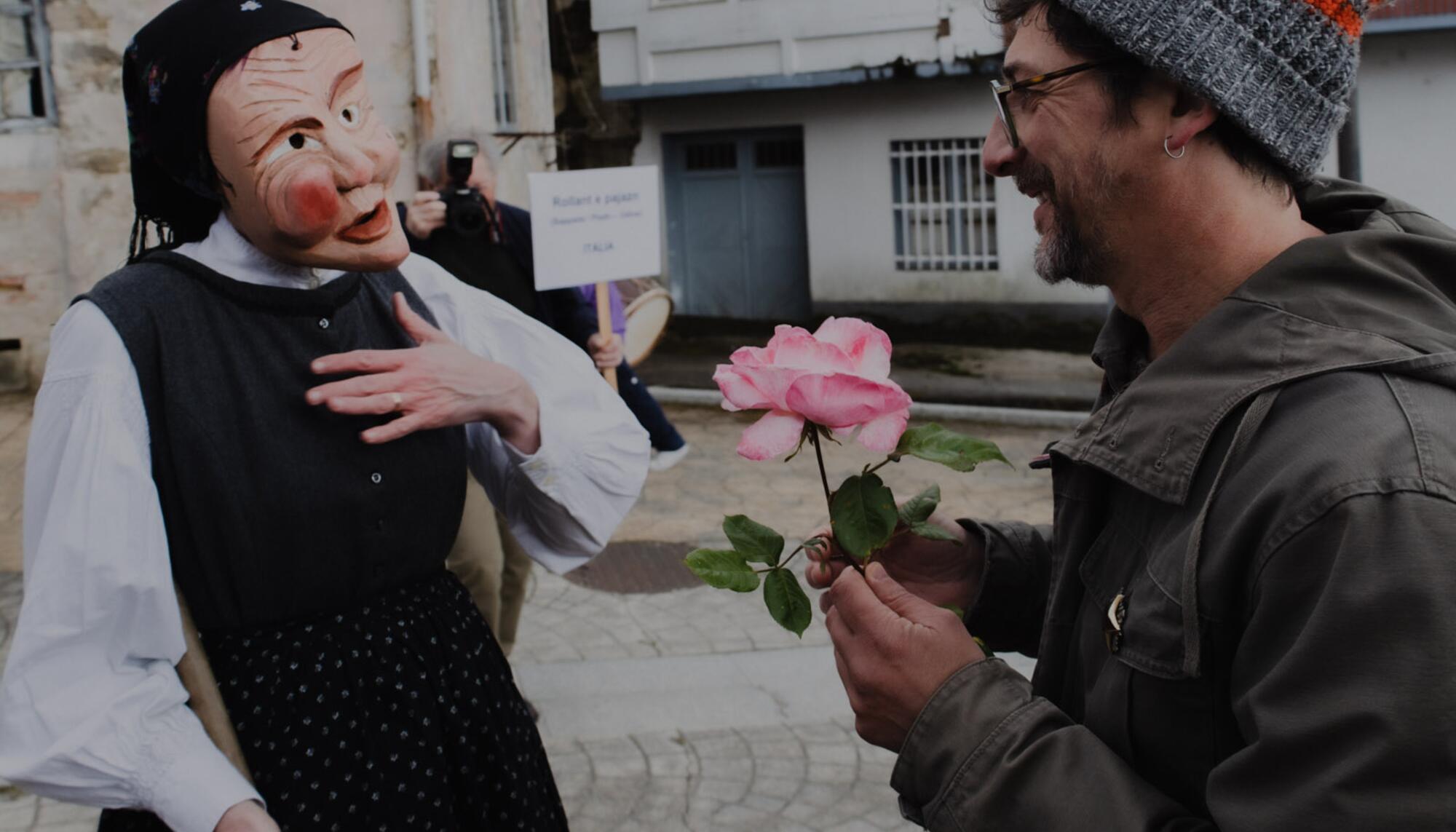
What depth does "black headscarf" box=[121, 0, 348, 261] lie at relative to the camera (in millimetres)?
1974

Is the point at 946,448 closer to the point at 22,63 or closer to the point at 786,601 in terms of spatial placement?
the point at 786,601

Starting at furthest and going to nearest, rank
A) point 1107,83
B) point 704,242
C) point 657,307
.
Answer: point 704,242
point 657,307
point 1107,83

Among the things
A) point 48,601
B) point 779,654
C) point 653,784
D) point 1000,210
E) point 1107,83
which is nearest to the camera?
point 1107,83

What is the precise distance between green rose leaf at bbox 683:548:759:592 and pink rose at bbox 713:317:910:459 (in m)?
0.14

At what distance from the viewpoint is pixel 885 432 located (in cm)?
156

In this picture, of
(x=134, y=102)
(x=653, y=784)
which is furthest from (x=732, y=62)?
(x=134, y=102)

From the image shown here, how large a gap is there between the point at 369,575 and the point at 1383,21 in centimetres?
1324

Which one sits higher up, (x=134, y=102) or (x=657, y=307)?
(x=134, y=102)

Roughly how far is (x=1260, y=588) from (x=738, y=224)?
1512cm

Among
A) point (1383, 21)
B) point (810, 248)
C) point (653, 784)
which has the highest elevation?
point (1383, 21)

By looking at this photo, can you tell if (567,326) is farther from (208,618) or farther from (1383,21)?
(1383,21)

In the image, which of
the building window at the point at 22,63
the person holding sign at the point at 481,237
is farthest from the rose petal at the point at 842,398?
the building window at the point at 22,63

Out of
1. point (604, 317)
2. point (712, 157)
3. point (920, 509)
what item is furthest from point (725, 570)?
point (712, 157)

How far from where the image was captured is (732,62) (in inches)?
592
